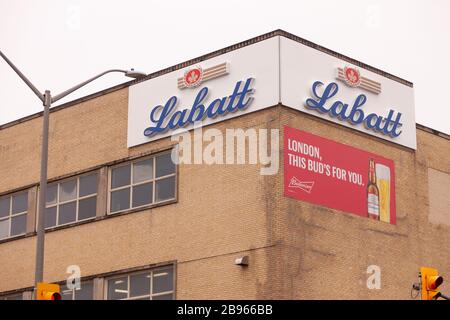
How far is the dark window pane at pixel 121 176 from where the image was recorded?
128 feet

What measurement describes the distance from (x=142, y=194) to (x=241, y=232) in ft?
17.2

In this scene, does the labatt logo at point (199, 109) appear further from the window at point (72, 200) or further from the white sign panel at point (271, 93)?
the window at point (72, 200)

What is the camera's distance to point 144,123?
3872cm

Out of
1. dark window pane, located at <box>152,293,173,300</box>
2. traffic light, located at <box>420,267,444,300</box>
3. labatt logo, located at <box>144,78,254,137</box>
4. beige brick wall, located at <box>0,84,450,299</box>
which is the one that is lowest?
traffic light, located at <box>420,267,444,300</box>

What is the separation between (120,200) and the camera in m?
39.0

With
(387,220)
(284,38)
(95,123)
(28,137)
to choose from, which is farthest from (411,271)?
(28,137)

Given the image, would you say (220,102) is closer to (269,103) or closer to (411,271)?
(269,103)

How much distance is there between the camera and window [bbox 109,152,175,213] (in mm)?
37469

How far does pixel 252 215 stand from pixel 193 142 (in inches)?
154

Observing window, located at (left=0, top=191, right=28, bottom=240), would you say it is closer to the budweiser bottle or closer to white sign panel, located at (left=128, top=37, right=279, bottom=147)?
white sign panel, located at (left=128, top=37, right=279, bottom=147)

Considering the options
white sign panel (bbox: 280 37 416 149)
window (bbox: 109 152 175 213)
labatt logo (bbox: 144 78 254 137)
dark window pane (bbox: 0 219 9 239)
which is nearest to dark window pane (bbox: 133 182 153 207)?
window (bbox: 109 152 175 213)

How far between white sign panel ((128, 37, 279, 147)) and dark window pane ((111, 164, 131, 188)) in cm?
97

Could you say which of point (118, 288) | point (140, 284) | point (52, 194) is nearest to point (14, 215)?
point (52, 194)

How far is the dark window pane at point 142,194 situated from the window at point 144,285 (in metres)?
2.54
